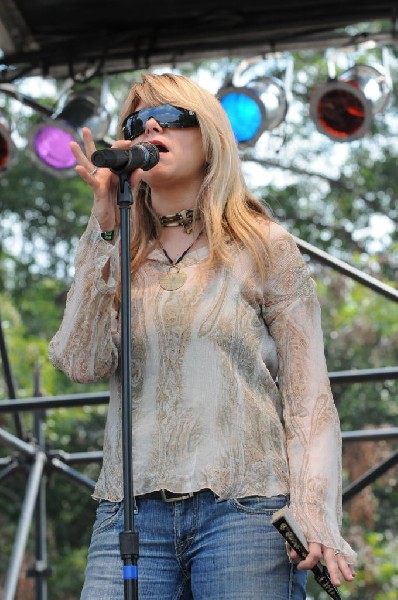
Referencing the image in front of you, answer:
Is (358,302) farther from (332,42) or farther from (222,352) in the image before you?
(222,352)

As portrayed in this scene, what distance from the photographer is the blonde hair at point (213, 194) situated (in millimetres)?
2539

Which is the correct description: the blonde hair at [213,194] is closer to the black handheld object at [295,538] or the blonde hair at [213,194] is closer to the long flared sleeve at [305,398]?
the long flared sleeve at [305,398]

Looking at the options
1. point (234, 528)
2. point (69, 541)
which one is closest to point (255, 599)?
point (234, 528)

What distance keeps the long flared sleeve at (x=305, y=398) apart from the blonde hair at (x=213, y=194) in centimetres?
6

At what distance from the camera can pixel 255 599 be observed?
2250 millimetres

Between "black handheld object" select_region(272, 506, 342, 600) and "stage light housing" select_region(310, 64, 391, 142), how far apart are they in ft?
9.33

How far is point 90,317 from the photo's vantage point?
245 cm

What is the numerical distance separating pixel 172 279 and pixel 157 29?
100 inches

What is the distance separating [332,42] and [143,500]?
117 inches

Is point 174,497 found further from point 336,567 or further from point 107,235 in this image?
point 107,235

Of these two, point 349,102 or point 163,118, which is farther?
point 349,102

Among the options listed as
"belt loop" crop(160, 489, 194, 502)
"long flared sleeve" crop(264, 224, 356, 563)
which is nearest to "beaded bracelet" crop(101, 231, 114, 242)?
"long flared sleeve" crop(264, 224, 356, 563)

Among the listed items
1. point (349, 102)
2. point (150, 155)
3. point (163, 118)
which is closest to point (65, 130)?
point (349, 102)

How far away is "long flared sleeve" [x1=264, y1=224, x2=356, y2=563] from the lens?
233cm
